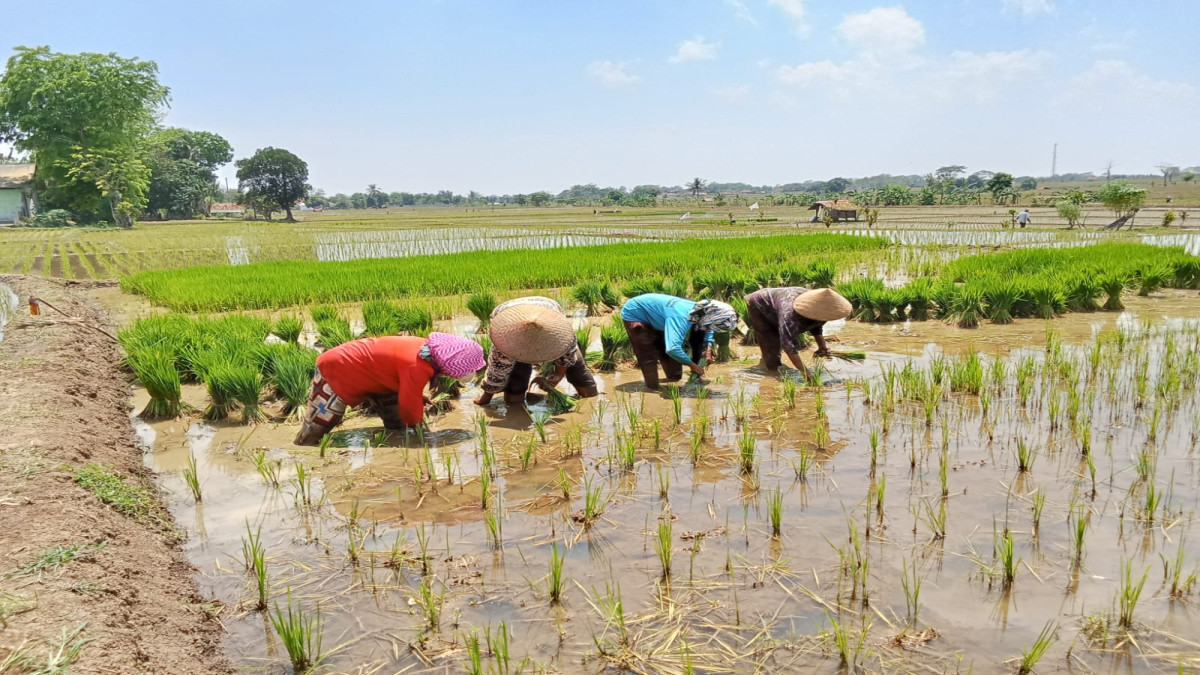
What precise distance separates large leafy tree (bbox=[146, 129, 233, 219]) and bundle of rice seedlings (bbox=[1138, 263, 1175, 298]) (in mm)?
43843

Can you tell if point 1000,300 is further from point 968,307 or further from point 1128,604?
point 1128,604

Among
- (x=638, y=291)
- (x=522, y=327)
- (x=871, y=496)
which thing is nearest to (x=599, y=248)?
(x=638, y=291)

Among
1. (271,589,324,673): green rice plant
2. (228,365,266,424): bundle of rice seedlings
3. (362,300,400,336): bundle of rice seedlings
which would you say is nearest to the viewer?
(271,589,324,673): green rice plant

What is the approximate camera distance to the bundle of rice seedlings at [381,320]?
650 cm

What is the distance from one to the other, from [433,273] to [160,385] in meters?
6.59

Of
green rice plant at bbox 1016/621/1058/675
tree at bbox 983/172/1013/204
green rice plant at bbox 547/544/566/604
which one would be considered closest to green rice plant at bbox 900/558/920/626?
green rice plant at bbox 1016/621/1058/675

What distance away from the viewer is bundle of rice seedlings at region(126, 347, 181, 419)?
4792mm

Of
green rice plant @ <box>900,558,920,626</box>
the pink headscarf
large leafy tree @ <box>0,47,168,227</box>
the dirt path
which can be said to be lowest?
green rice plant @ <box>900,558,920,626</box>

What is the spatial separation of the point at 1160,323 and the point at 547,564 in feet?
24.3

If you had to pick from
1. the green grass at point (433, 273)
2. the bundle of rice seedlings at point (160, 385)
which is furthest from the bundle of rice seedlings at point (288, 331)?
the green grass at point (433, 273)

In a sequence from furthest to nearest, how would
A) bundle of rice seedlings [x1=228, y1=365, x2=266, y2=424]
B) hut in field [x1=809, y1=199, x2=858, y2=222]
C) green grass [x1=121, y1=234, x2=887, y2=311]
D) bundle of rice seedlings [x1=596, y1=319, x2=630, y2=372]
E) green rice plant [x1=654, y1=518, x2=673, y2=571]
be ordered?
hut in field [x1=809, y1=199, x2=858, y2=222] < green grass [x1=121, y1=234, x2=887, y2=311] < bundle of rice seedlings [x1=596, y1=319, x2=630, y2=372] < bundle of rice seedlings [x1=228, y1=365, x2=266, y2=424] < green rice plant [x1=654, y1=518, x2=673, y2=571]

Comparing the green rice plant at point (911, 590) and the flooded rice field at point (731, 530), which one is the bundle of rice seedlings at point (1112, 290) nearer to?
the flooded rice field at point (731, 530)

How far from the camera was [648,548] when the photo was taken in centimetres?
293

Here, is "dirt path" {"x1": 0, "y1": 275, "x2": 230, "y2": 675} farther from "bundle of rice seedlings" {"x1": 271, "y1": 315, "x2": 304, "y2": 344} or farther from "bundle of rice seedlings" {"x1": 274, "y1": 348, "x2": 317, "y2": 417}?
"bundle of rice seedlings" {"x1": 271, "y1": 315, "x2": 304, "y2": 344}
